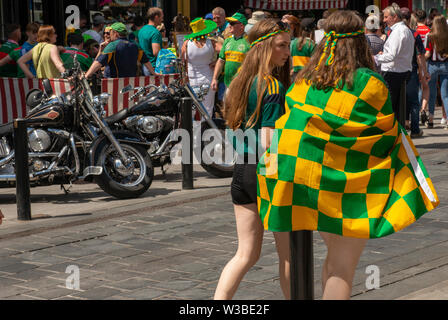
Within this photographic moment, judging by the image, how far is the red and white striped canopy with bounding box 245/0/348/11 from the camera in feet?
67.4

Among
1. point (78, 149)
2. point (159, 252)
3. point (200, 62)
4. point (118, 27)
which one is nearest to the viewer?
point (159, 252)

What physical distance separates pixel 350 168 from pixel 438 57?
10.4 m

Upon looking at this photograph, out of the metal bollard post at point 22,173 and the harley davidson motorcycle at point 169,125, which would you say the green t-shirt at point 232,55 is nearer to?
the harley davidson motorcycle at point 169,125

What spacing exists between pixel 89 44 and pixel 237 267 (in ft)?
33.3

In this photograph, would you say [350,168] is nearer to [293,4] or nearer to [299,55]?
[299,55]

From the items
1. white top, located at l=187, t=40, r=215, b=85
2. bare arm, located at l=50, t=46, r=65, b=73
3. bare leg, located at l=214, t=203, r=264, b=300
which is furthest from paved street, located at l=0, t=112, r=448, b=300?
white top, located at l=187, t=40, r=215, b=85

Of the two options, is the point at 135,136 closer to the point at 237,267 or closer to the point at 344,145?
the point at 237,267

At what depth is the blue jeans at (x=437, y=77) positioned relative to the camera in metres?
13.5

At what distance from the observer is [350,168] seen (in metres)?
3.71

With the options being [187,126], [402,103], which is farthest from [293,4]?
[187,126]

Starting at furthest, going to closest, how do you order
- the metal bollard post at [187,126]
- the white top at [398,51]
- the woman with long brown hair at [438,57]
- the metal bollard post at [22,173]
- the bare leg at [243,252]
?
the woman with long brown hair at [438,57], the white top at [398,51], the metal bollard post at [187,126], the metal bollard post at [22,173], the bare leg at [243,252]

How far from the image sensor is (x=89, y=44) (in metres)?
13.8

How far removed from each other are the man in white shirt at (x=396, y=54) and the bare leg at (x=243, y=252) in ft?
24.6

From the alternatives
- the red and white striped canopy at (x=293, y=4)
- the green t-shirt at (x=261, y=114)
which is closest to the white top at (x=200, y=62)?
the green t-shirt at (x=261, y=114)
